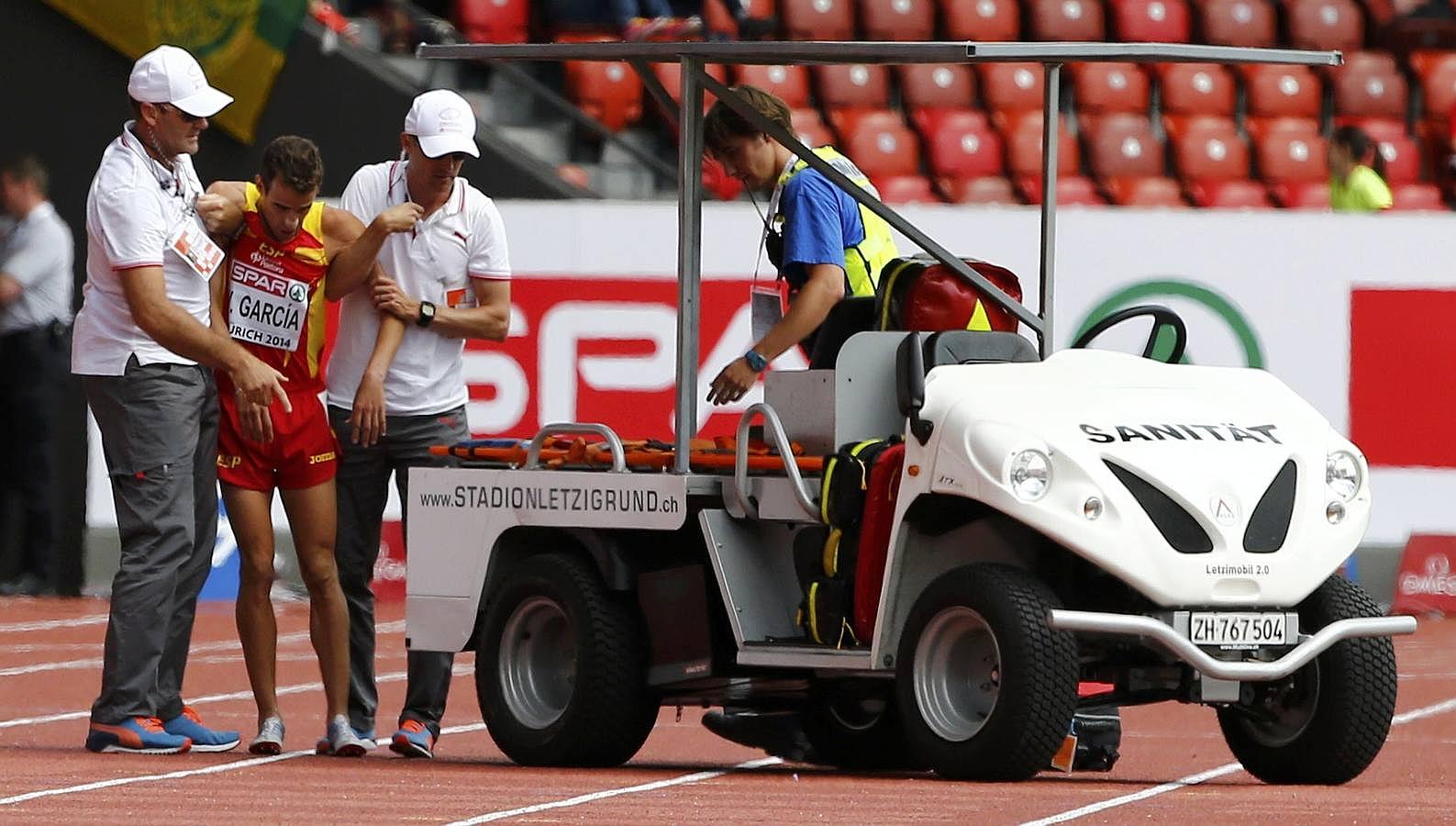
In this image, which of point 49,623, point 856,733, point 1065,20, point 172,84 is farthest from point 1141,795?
point 1065,20

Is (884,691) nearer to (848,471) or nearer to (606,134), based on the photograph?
(848,471)

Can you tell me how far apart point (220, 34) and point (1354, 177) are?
21.3 ft

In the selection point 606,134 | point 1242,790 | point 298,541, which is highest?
point 606,134

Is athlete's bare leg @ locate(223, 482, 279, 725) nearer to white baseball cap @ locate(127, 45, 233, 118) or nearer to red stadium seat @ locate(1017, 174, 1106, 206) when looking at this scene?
white baseball cap @ locate(127, 45, 233, 118)

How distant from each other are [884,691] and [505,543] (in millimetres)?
1366

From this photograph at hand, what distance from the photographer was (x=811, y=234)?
30.3 ft

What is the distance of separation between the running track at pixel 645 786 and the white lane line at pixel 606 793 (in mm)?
12

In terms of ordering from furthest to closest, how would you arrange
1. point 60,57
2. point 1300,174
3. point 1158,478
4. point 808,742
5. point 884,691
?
point 1300,174 → point 60,57 → point 808,742 → point 884,691 → point 1158,478

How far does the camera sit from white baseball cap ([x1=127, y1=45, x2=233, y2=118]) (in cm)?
913

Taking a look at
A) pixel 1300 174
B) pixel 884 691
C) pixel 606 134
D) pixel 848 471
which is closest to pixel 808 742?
pixel 884 691

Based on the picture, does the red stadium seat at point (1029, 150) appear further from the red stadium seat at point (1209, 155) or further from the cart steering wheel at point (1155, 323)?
the cart steering wheel at point (1155, 323)

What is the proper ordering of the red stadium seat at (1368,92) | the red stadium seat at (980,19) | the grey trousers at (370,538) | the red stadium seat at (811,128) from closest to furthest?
the grey trousers at (370,538) < the red stadium seat at (811,128) < the red stadium seat at (980,19) < the red stadium seat at (1368,92)

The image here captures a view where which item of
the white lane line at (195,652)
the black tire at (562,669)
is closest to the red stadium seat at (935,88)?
the white lane line at (195,652)

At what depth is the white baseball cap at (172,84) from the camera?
9.13 m
